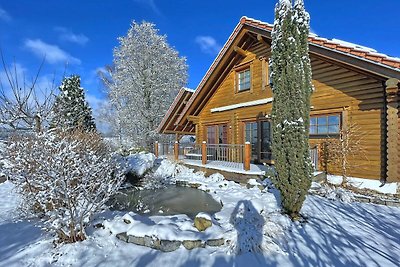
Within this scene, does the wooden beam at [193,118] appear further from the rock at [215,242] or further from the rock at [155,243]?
the rock at [215,242]

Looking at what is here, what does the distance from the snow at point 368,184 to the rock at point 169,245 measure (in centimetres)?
583

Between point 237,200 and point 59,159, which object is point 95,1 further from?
point 237,200

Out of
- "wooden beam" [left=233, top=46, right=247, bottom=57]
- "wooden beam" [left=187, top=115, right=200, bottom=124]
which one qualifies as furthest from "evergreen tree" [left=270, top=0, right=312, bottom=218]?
"wooden beam" [left=187, top=115, right=200, bottom=124]

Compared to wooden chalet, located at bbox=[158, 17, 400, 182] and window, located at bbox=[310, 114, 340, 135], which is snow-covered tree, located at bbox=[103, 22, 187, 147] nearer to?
wooden chalet, located at bbox=[158, 17, 400, 182]

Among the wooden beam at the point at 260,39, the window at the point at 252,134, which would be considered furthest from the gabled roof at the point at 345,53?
the window at the point at 252,134

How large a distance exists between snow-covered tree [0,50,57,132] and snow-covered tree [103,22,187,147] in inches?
471

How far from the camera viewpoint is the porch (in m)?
8.52

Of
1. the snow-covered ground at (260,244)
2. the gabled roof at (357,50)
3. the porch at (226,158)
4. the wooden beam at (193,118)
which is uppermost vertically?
the gabled roof at (357,50)

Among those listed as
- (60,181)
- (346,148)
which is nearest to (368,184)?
(346,148)

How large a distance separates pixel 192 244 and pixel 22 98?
600cm

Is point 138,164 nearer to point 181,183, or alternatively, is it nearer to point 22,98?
point 181,183

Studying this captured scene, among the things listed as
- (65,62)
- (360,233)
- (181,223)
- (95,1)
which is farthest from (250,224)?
(95,1)

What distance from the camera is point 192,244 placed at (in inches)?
160

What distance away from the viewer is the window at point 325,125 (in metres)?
8.16
